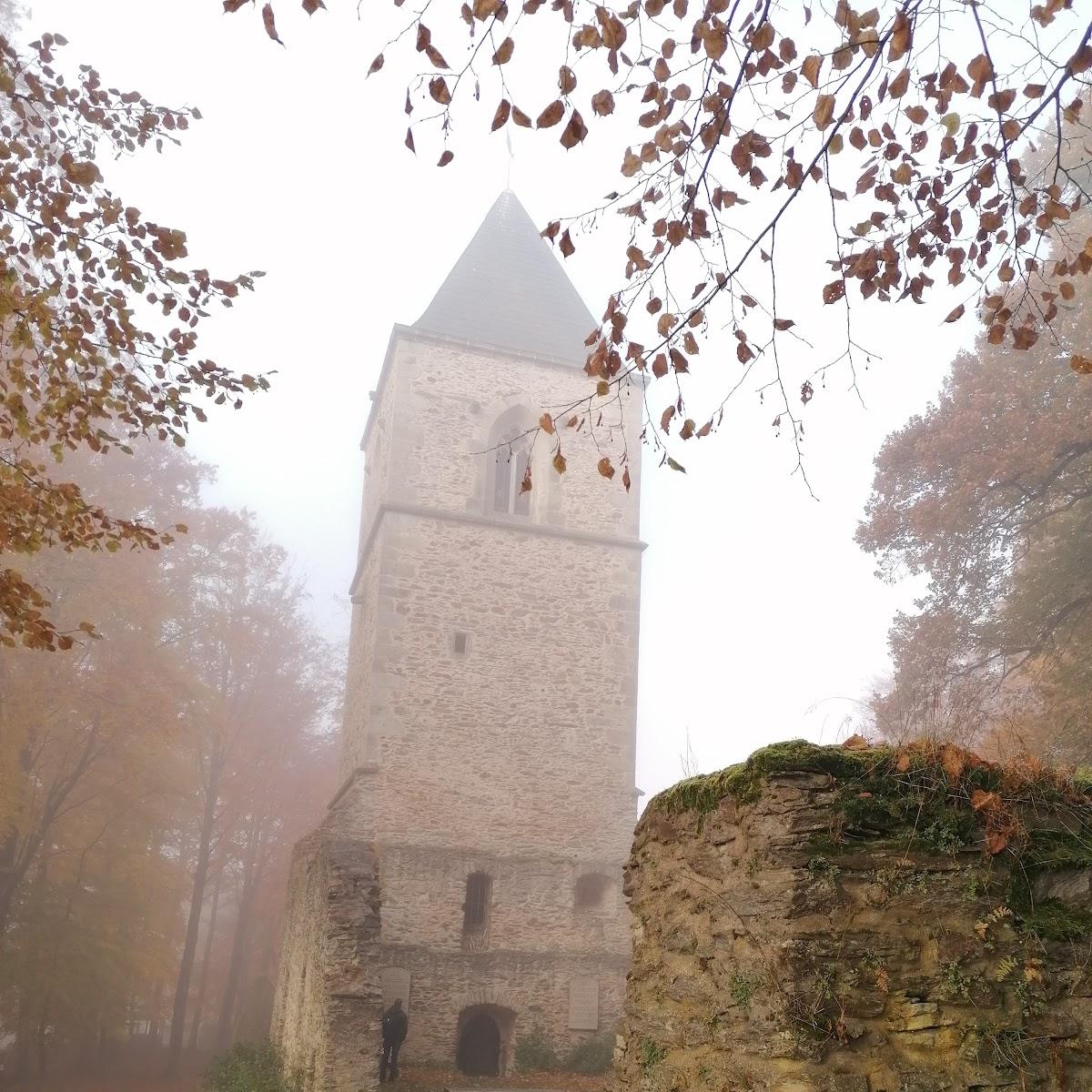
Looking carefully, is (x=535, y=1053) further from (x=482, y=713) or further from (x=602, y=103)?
(x=602, y=103)

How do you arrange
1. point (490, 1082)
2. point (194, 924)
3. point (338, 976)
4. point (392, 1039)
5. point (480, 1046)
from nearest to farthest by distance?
1. point (338, 976)
2. point (392, 1039)
3. point (490, 1082)
4. point (480, 1046)
5. point (194, 924)

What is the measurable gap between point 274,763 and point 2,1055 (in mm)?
9699

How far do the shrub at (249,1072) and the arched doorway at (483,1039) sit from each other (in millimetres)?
2762

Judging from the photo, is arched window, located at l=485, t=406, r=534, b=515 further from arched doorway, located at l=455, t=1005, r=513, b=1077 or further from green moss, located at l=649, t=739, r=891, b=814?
green moss, located at l=649, t=739, r=891, b=814

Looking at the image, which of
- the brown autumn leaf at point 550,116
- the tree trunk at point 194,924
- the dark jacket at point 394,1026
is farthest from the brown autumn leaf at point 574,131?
the tree trunk at point 194,924

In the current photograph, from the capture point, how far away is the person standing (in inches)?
544

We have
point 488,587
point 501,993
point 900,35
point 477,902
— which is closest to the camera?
point 900,35

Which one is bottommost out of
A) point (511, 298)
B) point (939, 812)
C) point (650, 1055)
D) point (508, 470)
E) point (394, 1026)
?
point (394, 1026)

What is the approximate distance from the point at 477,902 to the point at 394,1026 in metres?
3.04

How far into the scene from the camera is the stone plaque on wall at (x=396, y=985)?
15297 mm

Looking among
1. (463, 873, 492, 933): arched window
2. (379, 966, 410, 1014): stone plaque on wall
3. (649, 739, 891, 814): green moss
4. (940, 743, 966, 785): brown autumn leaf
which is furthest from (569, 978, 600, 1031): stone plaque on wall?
(940, 743, 966, 785): brown autumn leaf

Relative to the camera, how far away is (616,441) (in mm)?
21094

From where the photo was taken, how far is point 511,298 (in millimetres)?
23000

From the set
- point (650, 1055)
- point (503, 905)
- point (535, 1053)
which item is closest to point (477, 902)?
point (503, 905)
